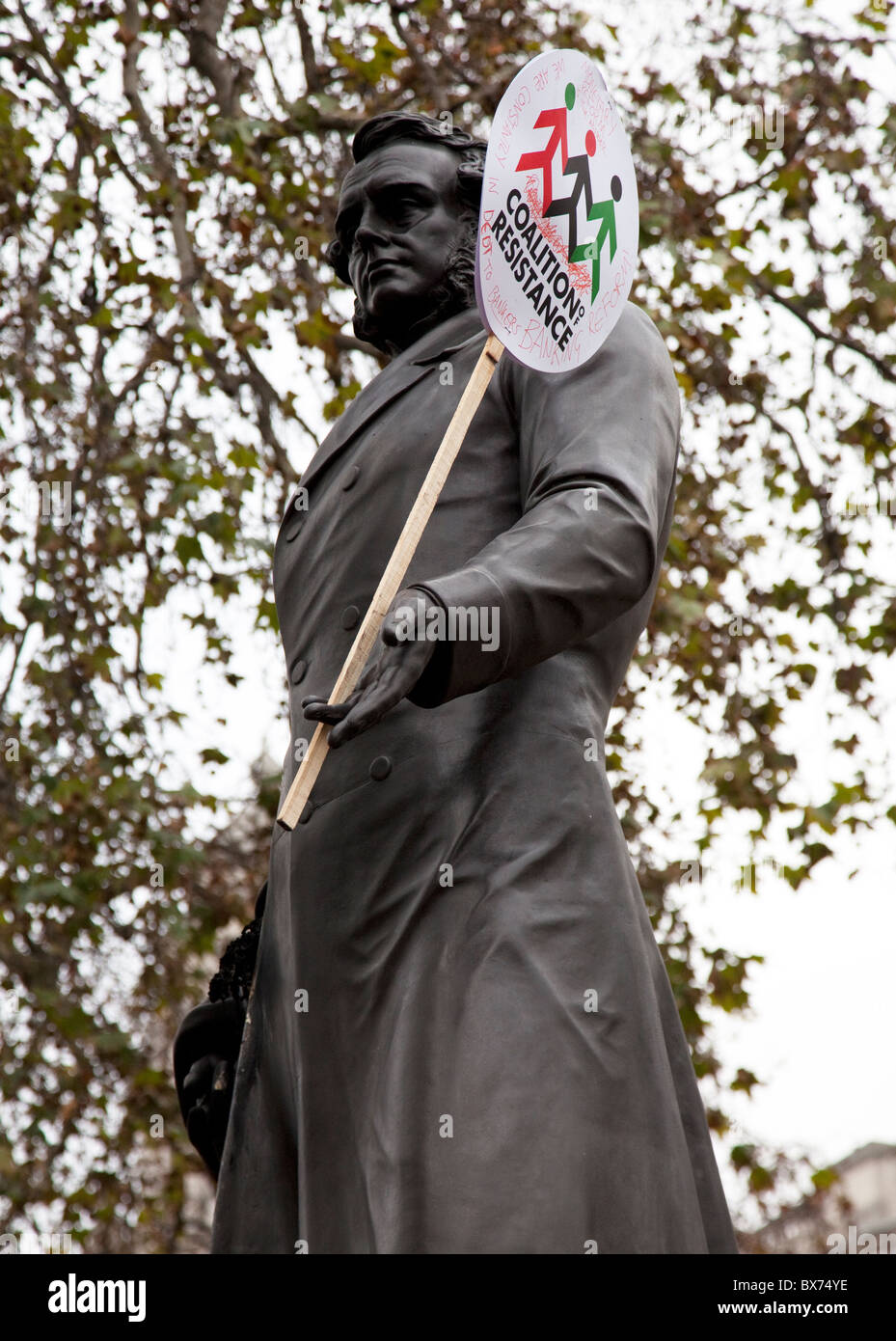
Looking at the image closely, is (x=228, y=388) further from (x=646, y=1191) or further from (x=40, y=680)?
(x=646, y=1191)

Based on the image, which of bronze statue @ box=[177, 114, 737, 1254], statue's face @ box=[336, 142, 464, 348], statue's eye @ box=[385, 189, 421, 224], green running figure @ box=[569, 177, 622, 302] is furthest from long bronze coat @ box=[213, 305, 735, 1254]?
statue's eye @ box=[385, 189, 421, 224]

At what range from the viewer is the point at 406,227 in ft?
12.5

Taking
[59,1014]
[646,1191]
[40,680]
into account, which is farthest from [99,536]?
[646,1191]

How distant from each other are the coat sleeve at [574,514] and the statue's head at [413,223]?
13.9 inches

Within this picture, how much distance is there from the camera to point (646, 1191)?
9.57ft

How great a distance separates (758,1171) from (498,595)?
7.96 m

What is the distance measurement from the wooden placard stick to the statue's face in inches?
17.2

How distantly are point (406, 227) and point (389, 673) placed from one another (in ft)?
3.98

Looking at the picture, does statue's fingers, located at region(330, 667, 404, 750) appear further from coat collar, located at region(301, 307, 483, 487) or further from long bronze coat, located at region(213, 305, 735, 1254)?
coat collar, located at region(301, 307, 483, 487)

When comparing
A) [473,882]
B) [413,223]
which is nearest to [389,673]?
[473,882]

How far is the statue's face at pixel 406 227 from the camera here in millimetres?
3791

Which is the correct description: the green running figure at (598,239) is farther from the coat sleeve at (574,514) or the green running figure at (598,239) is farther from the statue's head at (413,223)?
the statue's head at (413,223)

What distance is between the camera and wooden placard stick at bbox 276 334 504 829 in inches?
117
